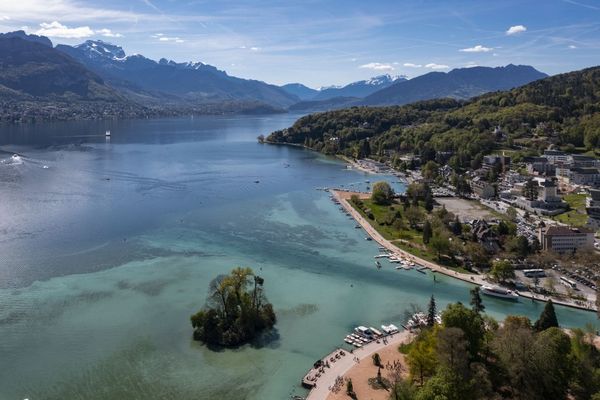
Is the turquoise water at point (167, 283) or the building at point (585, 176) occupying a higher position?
the building at point (585, 176)

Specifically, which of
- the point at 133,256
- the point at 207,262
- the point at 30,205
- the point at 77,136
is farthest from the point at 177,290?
the point at 77,136

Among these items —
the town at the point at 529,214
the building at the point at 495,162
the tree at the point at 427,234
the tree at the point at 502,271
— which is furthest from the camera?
the building at the point at 495,162

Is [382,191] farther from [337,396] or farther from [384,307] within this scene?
[337,396]

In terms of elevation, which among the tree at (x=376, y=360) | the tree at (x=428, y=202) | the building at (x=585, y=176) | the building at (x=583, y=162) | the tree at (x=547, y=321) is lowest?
the tree at (x=376, y=360)

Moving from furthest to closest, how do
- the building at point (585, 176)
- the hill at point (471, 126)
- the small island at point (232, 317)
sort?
the hill at point (471, 126) → the building at point (585, 176) → the small island at point (232, 317)

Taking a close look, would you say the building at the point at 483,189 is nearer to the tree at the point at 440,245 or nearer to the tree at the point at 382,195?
the tree at the point at 382,195

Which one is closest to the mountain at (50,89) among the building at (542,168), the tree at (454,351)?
the building at (542,168)
